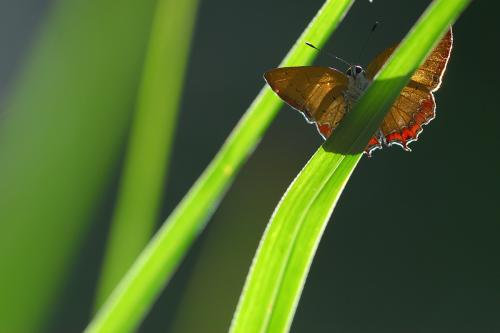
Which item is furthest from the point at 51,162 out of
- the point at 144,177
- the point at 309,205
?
the point at 309,205

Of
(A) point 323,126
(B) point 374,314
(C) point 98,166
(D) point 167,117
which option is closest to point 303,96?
(A) point 323,126

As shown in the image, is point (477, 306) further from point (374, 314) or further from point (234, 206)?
point (234, 206)

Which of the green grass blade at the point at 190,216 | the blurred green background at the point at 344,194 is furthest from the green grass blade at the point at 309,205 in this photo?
the blurred green background at the point at 344,194

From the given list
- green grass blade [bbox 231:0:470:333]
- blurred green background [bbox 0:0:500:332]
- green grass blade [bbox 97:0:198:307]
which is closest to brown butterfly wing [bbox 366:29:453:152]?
green grass blade [bbox 97:0:198:307]

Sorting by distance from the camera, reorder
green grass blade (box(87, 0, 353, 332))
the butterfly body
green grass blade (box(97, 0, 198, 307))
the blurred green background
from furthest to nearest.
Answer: the blurred green background < the butterfly body < green grass blade (box(97, 0, 198, 307)) < green grass blade (box(87, 0, 353, 332))

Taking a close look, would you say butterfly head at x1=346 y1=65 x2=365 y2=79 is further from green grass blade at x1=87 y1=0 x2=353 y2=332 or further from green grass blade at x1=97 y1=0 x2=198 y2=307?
green grass blade at x1=87 y1=0 x2=353 y2=332

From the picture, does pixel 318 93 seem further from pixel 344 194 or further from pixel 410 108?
pixel 344 194
